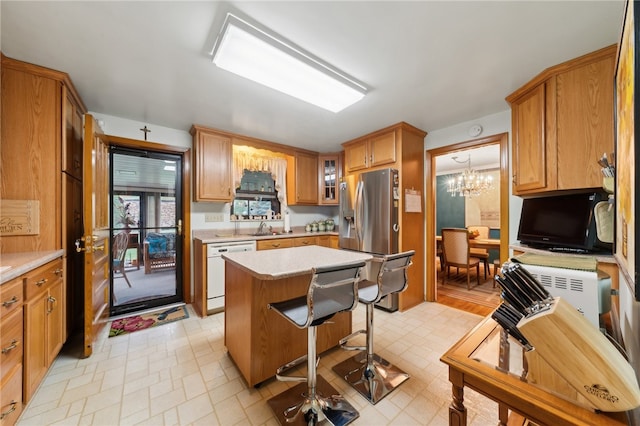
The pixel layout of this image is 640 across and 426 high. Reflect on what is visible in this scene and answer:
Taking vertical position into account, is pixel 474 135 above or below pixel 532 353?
above

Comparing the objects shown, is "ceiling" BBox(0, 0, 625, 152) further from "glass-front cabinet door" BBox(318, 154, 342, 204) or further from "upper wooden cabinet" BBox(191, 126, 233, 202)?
"glass-front cabinet door" BBox(318, 154, 342, 204)

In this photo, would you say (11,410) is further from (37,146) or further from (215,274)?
(37,146)

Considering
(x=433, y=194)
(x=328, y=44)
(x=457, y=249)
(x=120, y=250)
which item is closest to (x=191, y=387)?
(x=120, y=250)

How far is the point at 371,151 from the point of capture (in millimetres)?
3238

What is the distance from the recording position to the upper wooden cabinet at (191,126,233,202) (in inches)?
119

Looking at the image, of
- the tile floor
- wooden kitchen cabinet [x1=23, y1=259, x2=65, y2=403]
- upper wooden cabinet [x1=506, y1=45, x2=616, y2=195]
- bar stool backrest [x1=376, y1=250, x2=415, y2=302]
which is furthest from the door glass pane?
upper wooden cabinet [x1=506, y1=45, x2=616, y2=195]

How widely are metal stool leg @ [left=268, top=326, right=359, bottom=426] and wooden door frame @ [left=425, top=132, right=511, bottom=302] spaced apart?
2.24 m

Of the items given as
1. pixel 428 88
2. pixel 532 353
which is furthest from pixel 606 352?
pixel 428 88

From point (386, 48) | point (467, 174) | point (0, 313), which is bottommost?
point (0, 313)

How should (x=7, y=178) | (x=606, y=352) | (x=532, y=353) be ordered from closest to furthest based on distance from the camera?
(x=606, y=352) < (x=532, y=353) < (x=7, y=178)

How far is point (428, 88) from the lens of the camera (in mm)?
2121

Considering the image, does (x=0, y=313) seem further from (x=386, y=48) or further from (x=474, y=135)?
(x=474, y=135)

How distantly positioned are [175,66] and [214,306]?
250 cm

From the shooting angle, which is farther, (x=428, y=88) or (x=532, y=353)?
(x=428, y=88)
